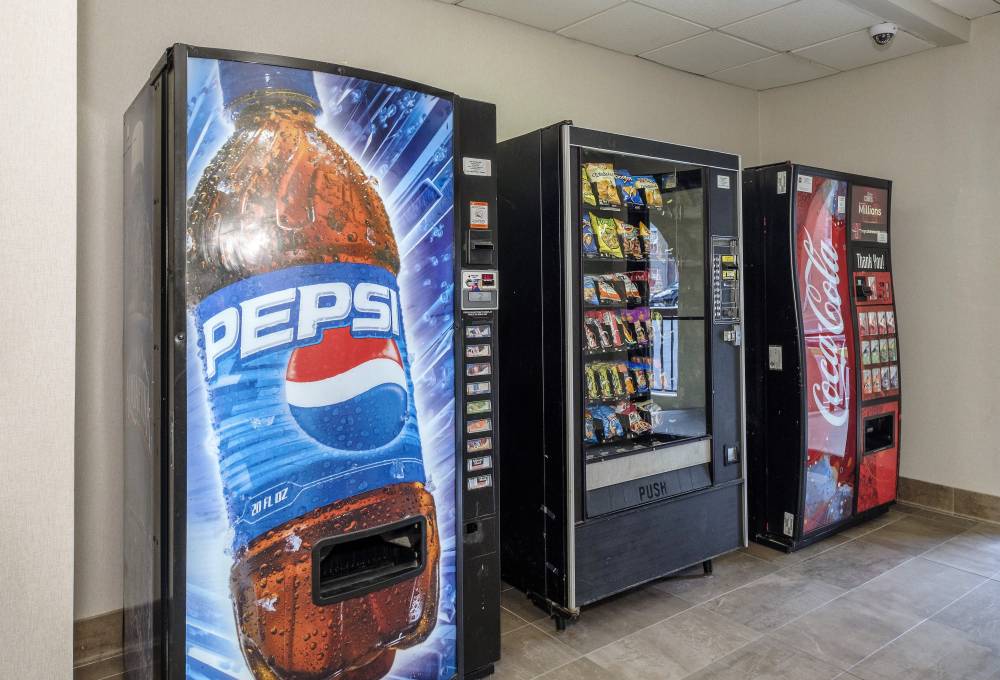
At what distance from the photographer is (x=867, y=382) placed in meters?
3.62

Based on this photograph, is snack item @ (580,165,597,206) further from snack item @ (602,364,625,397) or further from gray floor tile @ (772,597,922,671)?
gray floor tile @ (772,597,922,671)

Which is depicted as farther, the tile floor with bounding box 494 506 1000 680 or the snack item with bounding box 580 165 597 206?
the snack item with bounding box 580 165 597 206

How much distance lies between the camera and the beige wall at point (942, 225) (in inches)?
143

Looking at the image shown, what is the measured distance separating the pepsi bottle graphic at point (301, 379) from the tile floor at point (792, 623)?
737 mm

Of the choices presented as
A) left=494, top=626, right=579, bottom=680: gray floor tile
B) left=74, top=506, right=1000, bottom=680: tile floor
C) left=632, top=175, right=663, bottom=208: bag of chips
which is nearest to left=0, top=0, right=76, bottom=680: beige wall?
left=74, top=506, right=1000, bottom=680: tile floor

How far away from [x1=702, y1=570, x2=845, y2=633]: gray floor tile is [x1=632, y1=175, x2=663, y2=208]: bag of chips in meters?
1.72

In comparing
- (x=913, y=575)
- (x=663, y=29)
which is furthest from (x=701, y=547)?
(x=663, y=29)

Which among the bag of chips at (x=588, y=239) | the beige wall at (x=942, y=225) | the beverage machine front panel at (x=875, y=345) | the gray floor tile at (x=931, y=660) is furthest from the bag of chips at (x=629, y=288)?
the beige wall at (x=942, y=225)

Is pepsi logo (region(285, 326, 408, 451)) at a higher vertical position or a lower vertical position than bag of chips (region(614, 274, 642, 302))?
lower

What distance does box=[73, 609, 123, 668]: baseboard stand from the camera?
90.9 inches

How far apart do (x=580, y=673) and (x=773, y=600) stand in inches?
40.3

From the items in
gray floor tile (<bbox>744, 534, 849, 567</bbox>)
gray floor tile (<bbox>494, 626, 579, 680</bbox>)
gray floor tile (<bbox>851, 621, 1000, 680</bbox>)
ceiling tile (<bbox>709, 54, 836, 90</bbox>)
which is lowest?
gray floor tile (<bbox>851, 621, 1000, 680</bbox>)

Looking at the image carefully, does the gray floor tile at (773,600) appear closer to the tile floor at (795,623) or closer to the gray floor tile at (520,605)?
the tile floor at (795,623)

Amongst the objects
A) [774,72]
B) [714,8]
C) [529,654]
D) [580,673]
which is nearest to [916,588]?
[580,673]
